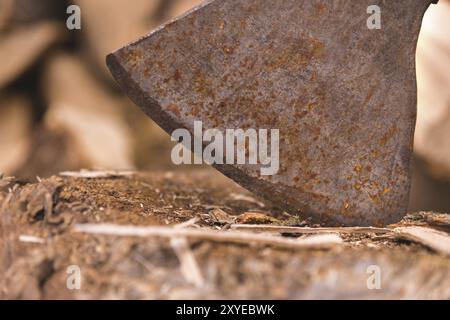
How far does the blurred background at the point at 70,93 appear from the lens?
3045mm

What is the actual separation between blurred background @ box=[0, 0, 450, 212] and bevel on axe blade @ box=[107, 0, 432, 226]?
1.54 meters

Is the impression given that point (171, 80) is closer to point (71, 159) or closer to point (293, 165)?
point (293, 165)

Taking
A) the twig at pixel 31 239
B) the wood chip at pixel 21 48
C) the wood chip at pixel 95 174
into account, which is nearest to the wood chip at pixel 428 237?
the twig at pixel 31 239

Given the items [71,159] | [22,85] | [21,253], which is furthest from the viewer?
[22,85]

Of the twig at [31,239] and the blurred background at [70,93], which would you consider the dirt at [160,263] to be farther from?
the blurred background at [70,93]

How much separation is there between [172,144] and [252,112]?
7.19 feet

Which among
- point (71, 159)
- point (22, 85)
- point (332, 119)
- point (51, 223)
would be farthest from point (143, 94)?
point (22, 85)

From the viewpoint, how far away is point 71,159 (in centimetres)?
296

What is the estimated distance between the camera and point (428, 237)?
1.26m

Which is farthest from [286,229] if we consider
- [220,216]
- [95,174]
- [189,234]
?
[95,174]

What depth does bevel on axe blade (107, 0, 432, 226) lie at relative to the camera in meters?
1.30

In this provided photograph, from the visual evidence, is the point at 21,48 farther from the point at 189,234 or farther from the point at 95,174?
the point at 189,234

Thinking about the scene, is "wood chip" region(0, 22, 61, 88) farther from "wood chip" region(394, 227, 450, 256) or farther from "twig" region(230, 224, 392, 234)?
"wood chip" region(394, 227, 450, 256)

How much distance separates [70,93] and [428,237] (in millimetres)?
→ 2779
